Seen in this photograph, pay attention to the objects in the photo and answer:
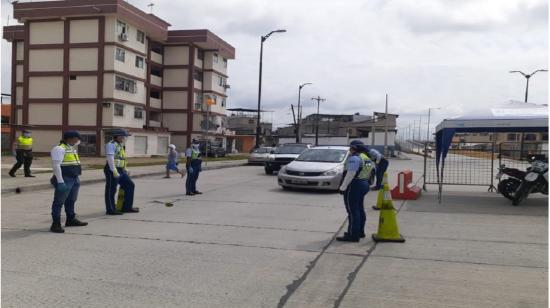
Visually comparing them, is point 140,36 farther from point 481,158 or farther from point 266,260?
point 266,260

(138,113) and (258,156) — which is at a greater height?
→ (138,113)

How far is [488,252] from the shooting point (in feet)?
23.0

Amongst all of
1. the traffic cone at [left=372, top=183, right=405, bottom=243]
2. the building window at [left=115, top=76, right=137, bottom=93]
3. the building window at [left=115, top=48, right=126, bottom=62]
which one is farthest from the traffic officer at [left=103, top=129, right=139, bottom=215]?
the building window at [left=115, top=48, right=126, bottom=62]

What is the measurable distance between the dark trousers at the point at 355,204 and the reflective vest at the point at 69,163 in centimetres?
430

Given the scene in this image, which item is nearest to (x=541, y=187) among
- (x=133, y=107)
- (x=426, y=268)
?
(x=426, y=268)

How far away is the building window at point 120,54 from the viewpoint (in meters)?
47.3

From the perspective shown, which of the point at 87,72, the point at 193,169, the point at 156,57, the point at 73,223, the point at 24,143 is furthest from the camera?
the point at 156,57

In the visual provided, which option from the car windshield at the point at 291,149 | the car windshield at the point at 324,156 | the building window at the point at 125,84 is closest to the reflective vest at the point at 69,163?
the car windshield at the point at 324,156

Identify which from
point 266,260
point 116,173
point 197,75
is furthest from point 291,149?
point 197,75

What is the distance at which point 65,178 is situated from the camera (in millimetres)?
8180

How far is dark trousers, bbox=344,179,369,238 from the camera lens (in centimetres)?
764

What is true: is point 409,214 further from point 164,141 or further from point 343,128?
point 343,128

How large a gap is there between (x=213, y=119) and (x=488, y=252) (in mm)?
57812

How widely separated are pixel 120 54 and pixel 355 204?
44.3 meters
